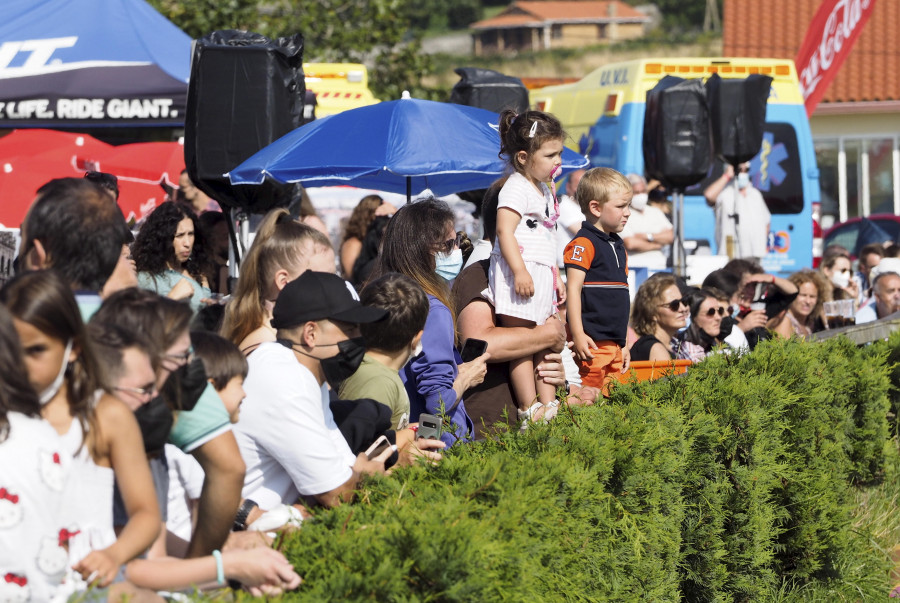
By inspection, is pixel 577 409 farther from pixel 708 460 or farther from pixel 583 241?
Answer: pixel 583 241

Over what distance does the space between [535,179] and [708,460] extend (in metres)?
1.60

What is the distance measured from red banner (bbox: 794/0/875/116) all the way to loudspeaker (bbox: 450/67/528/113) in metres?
6.44

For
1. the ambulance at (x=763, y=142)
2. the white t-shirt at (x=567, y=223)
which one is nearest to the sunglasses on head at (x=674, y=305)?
the white t-shirt at (x=567, y=223)

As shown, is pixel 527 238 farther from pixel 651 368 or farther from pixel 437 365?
pixel 437 365

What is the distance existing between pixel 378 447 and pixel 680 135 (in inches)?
280

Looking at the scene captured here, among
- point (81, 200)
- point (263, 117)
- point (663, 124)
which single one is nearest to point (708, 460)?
point (81, 200)

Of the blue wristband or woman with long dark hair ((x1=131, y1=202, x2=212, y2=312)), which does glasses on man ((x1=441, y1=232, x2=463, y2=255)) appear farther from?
the blue wristband

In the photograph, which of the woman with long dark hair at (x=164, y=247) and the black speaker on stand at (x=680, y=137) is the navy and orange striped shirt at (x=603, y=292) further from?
the black speaker on stand at (x=680, y=137)

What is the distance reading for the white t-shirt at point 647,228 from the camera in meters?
10.1

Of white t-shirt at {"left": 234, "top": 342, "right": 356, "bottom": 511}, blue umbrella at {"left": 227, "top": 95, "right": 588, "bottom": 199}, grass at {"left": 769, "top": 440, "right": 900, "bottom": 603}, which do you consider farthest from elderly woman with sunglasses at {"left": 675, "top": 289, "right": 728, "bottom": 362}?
white t-shirt at {"left": 234, "top": 342, "right": 356, "bottom": 511}

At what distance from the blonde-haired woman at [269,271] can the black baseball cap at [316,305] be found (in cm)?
38

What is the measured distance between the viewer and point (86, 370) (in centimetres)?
253

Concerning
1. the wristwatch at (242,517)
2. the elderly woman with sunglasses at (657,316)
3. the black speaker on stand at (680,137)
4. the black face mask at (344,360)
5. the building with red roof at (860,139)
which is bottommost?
the building with red roof at (860,139)

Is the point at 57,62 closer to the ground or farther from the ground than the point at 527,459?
farther from the ground
